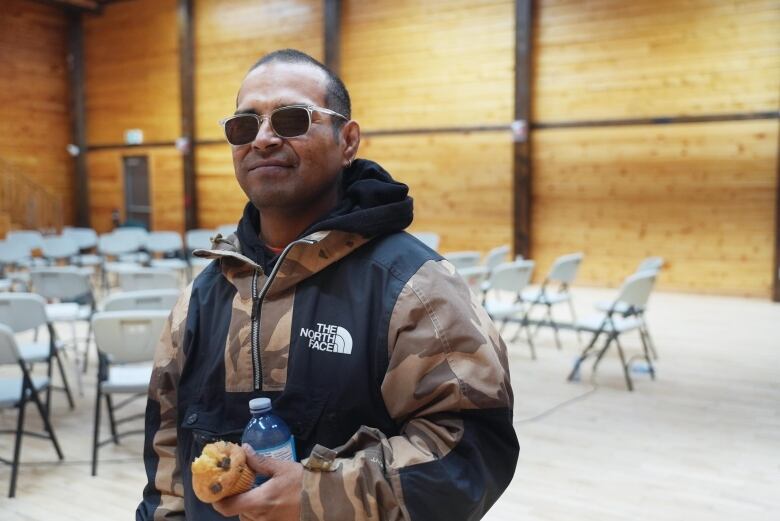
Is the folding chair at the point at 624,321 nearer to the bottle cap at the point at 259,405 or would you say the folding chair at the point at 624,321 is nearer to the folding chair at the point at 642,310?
the folding chair at the point at 642,310

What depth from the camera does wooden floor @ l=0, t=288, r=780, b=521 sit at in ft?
10.9

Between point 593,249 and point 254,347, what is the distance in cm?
965

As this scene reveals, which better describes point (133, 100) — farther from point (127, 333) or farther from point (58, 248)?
point (127, 333)

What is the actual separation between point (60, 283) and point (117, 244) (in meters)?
4.37

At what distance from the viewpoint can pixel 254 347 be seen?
1.23m

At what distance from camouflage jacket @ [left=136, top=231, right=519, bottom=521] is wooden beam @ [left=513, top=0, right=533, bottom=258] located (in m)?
9.53

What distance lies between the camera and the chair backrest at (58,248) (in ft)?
32.0

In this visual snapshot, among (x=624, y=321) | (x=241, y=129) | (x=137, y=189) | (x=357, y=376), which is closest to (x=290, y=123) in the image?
(x=241, y=129)

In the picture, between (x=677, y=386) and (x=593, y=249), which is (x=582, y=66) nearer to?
(x=593, y=249)

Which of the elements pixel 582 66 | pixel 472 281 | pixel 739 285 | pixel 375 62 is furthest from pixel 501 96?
pixel 472 281

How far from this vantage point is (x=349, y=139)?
134cm

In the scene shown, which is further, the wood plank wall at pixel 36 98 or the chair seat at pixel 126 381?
the wood plank wall at pixel 36 98

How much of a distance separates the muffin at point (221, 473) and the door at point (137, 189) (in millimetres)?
14749

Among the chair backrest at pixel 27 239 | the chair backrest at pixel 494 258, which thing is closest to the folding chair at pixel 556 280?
the chair backrest at pixel 494 258
